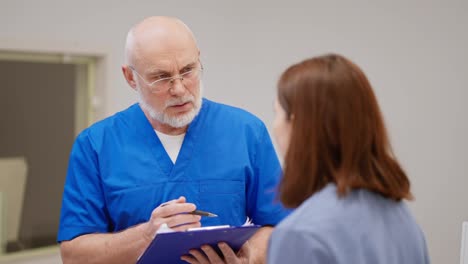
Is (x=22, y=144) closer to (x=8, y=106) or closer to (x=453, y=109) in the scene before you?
(x=8, y=106)

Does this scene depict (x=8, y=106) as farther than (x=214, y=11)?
No

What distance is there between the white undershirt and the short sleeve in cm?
20

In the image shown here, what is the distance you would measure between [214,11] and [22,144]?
133 centimetres

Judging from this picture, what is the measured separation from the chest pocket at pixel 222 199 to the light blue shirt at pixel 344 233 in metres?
0.63

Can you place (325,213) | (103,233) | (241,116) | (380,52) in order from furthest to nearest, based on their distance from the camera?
(380,52)
(241,116)
(103,233)
(325,213)

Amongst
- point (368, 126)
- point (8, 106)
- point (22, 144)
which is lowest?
point (22, 144)

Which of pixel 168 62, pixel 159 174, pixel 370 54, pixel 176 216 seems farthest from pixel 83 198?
pixel 370 54

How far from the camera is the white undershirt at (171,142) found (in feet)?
5.23

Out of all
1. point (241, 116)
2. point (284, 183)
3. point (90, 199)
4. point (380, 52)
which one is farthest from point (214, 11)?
point (284, 183)

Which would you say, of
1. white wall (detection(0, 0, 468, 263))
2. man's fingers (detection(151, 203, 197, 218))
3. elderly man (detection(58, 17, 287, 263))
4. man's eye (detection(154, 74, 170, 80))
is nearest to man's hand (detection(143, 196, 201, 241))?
A: man's fingers (detection(151, 203, 197, 218))

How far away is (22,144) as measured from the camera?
2.78 m

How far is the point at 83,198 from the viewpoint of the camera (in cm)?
152

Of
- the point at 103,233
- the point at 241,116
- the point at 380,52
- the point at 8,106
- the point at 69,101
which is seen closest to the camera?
the point at 103,233

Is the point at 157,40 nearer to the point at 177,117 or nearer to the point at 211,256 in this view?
the point at 177,117
